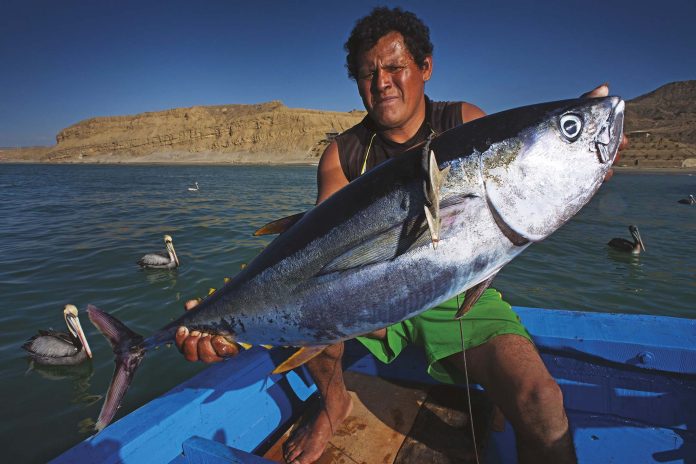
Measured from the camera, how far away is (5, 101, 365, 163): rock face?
83.1 m

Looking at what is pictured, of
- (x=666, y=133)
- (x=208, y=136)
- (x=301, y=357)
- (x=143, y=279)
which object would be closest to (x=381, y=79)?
(x=301, y=357)

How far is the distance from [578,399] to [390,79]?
283cm

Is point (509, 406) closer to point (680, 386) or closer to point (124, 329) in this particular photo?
point (680, 386)

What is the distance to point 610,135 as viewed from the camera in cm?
152

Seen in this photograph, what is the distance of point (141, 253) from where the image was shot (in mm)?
10117

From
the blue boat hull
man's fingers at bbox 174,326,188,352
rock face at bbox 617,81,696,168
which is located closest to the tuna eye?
the blue boat hull

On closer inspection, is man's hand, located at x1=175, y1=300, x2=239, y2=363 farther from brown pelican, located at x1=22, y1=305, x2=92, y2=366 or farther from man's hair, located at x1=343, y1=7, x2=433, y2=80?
brown pelican, located at x1=22, y1=305, x2=92, y2=366

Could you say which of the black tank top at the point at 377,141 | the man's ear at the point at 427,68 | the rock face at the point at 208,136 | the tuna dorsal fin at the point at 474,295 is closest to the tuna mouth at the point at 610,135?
the tuna dorsal fin at the point at 474,295

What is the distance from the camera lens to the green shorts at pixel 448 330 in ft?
7.61

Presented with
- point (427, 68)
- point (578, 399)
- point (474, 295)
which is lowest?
point (578, 399)

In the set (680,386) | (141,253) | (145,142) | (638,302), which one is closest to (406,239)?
(680,386)

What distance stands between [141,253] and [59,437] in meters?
7.01

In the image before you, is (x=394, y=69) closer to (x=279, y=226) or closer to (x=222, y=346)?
(x=279, y=226)

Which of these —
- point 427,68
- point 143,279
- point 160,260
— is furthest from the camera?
point 160,260
